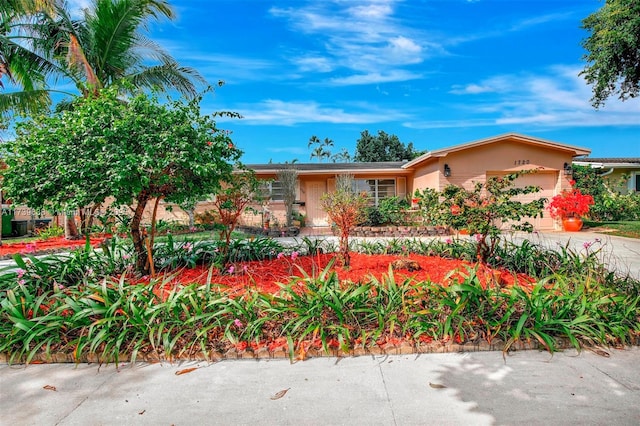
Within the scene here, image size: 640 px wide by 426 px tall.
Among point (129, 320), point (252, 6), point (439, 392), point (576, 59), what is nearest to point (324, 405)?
point (439, 392)

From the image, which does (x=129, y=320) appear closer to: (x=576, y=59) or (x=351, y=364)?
(x=351, y=364)

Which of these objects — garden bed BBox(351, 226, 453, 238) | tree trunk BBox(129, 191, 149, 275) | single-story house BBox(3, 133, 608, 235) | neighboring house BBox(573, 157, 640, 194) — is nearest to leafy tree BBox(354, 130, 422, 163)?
neighboring house BBox(573, 157, 640, 194)

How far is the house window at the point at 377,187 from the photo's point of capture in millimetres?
18359

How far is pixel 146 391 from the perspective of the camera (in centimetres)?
269

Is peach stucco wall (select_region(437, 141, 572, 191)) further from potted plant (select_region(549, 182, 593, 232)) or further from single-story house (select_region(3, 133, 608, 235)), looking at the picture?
potted plant (select_region(549, 182, 593, 232))

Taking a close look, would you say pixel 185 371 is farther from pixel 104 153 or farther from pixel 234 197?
pixel 234 197

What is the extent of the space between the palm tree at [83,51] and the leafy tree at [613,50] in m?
13.7

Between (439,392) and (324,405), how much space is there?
2.77 ft

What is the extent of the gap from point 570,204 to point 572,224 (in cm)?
86

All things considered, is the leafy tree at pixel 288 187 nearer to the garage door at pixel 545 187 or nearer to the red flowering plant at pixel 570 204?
Result: the garage door at pixel 545 187

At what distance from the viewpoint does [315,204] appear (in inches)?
731

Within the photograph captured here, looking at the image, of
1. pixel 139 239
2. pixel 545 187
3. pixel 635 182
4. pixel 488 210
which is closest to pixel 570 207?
pixel 545 187

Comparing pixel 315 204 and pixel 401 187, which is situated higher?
pixel 401 187

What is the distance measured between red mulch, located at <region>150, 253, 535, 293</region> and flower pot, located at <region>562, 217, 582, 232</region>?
1135 centimetres
